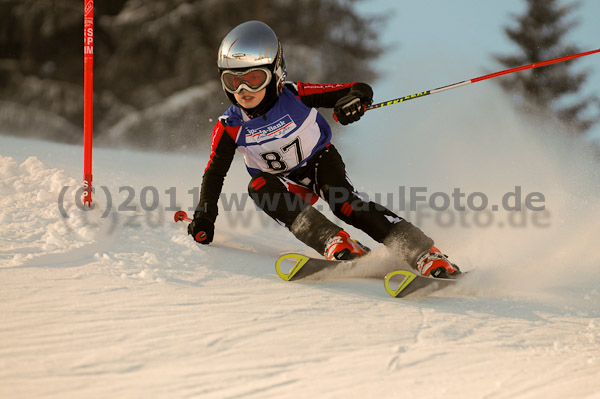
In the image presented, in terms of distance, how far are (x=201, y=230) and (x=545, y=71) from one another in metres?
9.46

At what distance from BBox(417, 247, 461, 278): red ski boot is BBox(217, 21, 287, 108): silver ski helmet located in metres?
1.11

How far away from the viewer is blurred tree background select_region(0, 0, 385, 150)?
9367mm

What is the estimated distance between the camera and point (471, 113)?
883 cm

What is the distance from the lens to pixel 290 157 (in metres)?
2.88

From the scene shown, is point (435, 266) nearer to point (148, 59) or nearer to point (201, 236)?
point (201, 236)

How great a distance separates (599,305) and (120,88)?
9369 millimetres

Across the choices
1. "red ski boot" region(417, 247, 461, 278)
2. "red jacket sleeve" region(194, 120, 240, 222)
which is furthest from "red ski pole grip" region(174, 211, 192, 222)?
"red ski boot" region(417, 247, 461, 278)

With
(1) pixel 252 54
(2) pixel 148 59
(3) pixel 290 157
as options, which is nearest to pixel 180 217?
(3) pixel 290 157

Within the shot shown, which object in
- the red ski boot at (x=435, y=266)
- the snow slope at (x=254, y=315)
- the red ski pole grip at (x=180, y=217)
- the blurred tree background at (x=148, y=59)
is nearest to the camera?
the snow slope at (x=254, y=315)

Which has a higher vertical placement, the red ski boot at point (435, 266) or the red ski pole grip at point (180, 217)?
the red ski pole grip at point (180, 217)

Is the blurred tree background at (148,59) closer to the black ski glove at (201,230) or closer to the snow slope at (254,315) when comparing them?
the snow slope at (254,315)

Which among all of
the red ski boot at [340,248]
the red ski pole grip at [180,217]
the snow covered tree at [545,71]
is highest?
the snow covered tree at [545,71]

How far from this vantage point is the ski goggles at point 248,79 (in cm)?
262

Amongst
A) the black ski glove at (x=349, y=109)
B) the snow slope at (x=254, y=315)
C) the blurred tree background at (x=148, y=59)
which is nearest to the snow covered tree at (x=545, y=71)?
the blurred tree background at (x=148, y=59)
